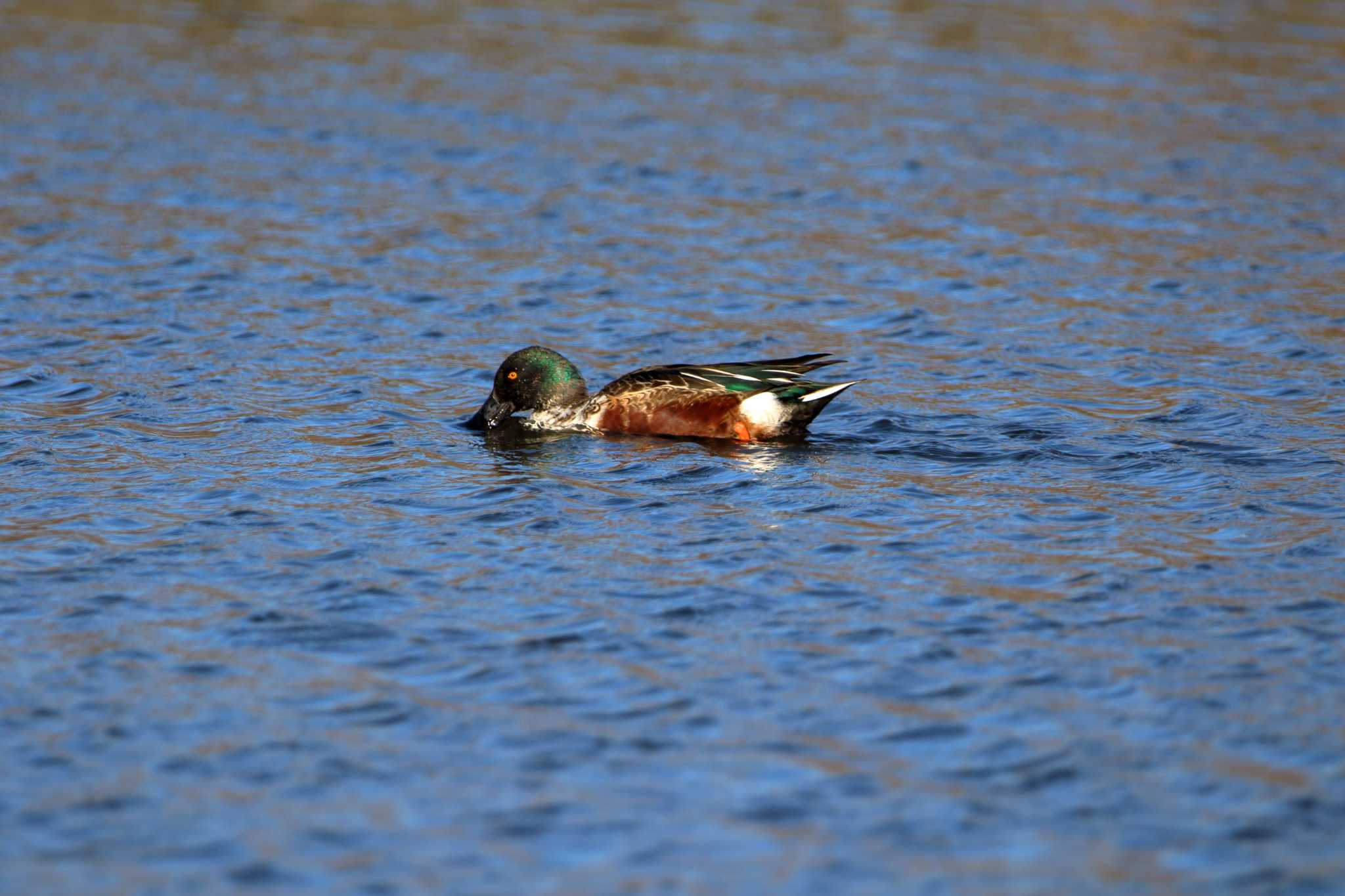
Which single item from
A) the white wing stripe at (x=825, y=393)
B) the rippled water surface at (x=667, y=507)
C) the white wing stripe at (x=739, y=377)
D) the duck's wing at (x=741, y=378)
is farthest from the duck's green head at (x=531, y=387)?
the white wing stripe at (x=825, y=393)

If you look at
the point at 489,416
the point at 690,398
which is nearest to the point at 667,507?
the point at 690,398

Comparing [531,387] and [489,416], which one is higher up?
[531,387]

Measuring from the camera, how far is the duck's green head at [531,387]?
11.1 metres

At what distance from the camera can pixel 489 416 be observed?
1110cm

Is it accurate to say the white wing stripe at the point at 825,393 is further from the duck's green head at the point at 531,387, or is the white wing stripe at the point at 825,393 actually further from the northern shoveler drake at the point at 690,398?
the duck's green head at the point at 531,387

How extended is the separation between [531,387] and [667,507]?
228 cm

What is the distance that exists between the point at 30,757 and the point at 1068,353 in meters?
8.65

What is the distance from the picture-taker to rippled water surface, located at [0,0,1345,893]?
5855 mm

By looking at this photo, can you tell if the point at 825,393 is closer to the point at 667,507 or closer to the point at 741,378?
the point at 741,378

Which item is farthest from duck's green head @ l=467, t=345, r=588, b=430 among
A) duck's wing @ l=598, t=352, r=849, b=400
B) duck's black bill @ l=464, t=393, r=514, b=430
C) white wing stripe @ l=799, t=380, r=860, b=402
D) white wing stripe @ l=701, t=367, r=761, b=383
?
white wing stripe @ l=799, t=380, r=860, b=402

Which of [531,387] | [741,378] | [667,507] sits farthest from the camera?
[531,387]

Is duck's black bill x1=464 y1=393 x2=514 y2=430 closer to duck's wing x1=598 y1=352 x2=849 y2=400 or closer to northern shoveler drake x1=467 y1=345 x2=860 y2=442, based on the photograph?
northern shoveler drake x1=467 y1=345 x2=860 y2=442

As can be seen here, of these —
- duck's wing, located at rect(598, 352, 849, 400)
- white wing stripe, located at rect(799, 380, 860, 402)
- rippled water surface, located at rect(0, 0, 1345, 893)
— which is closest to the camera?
rippled water surface, located at rect(0, 0, 1345, 893)

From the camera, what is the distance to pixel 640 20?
88.9 ft
